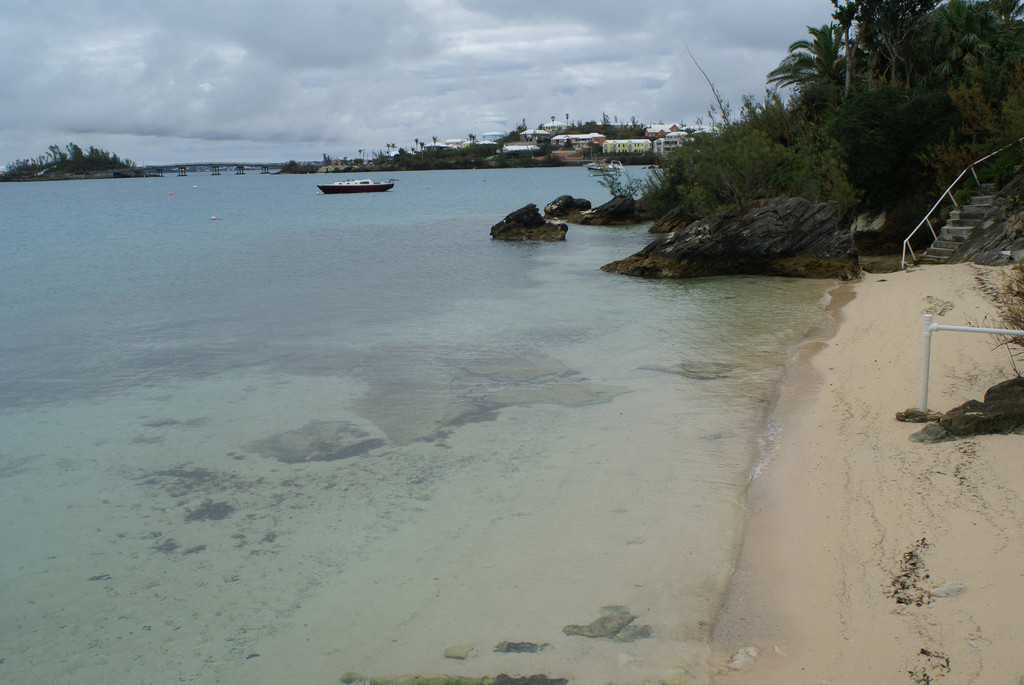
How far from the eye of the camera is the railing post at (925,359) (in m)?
7.46

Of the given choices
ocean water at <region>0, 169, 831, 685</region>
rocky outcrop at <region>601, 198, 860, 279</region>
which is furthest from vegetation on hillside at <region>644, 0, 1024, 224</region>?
ocean water at <region>0, 169, 831, 685</region>

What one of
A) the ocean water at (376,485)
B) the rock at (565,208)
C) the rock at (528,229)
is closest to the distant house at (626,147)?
the rock at (565,208)

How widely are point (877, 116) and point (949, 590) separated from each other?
73.5 ft

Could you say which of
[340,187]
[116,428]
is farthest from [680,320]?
[340,187]

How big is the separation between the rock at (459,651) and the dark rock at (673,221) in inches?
1277

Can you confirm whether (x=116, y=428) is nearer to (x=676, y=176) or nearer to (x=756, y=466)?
(x=756, y=466)

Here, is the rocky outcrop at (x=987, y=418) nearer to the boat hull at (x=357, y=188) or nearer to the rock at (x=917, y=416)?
the rock at (x=917, y=416)

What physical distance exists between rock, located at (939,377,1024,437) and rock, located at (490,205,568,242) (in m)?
29.1

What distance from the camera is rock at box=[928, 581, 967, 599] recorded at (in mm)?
4945

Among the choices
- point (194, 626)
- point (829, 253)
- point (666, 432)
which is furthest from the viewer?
point (829, 253)

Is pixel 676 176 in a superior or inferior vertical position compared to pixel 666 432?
superior

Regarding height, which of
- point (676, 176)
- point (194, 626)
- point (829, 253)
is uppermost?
point (676, 176)

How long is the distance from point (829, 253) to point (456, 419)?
49.7ft

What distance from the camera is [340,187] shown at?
88250 mm
